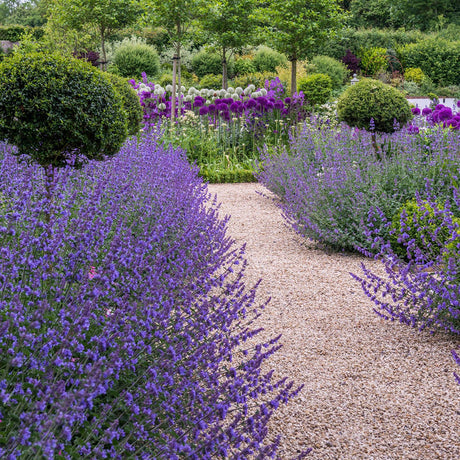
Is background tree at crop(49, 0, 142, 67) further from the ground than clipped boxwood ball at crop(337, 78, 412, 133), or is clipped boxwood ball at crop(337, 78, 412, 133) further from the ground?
background tree at crop(49, 0, 142, 67)

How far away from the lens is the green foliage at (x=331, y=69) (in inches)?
795

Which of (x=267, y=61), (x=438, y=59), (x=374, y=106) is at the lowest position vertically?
(x=374, y=106)

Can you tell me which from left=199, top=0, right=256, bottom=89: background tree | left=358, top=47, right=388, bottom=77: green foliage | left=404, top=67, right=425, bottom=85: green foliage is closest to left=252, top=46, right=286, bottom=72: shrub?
left=358, top=47, right=388, bottom=77: green foliage

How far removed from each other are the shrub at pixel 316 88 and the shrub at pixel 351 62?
646 centimetres

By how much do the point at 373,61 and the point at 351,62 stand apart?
0.89 metres

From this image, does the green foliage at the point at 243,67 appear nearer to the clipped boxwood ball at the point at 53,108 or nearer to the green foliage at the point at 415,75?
the green foliage at the point at 415,75

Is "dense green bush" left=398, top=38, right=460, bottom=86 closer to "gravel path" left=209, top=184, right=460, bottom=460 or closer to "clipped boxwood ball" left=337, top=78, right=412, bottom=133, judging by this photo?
"clipped boxwood ball" left=337, top=78, right=412, bottom=133

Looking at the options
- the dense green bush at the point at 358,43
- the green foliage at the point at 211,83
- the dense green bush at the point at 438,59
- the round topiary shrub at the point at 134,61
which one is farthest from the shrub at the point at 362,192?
the dense green bush at the point at 358,43

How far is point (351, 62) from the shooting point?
74.7ft

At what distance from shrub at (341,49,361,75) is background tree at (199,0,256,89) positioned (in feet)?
30.3

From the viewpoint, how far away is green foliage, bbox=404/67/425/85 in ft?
71.7

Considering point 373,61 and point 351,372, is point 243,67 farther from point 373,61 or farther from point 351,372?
point 351,372

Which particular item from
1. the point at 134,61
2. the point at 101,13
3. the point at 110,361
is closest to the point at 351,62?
the point at 134,61

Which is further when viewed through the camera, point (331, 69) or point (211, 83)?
point (331, 69)
